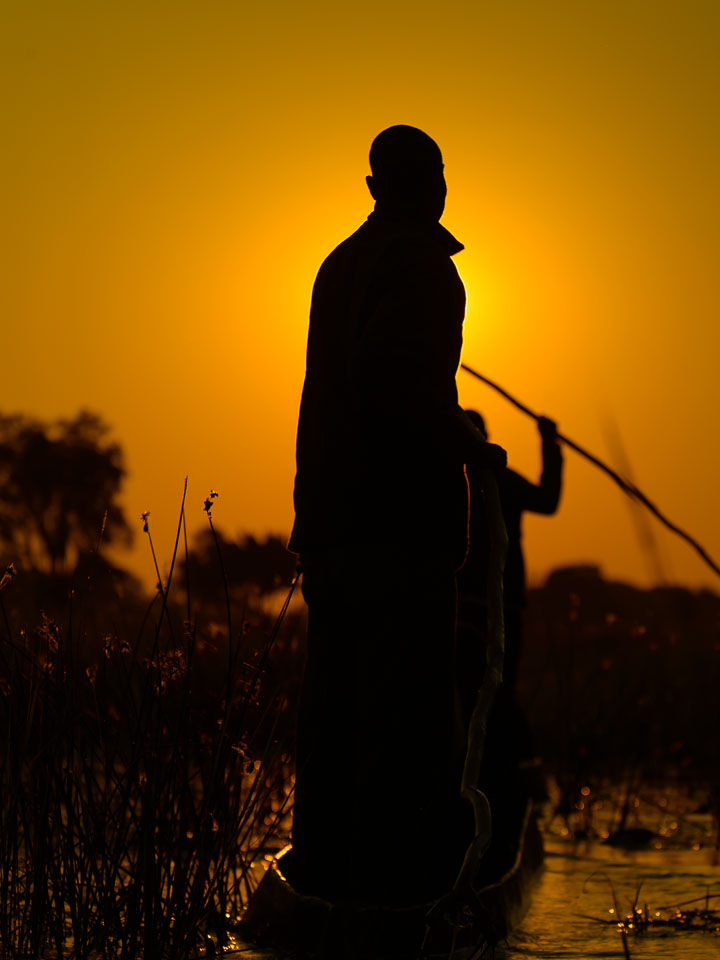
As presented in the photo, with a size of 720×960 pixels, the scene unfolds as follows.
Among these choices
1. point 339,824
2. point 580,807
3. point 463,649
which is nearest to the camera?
point 339,824

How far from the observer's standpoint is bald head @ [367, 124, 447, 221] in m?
4.20

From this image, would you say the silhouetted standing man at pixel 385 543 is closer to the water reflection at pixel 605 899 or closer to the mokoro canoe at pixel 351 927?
the mokoro canoe at pixel 351 927

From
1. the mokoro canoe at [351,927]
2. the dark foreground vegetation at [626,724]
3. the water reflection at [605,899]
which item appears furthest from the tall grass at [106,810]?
the dark foreground vegetation at [626,724]

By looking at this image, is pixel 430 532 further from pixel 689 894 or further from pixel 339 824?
pixel 689 894

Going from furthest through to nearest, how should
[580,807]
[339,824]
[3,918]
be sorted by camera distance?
1. [580,807]
2. [339,824]
3. [3,918]

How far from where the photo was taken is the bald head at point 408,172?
4.20 metres

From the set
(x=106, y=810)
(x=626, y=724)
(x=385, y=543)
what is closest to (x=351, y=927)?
(x=106, y=810)

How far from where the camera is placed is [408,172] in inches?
166

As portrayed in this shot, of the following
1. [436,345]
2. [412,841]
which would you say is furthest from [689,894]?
[436,345]

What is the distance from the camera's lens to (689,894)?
567 centimetres

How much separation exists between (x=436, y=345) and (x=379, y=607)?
2.44 feet

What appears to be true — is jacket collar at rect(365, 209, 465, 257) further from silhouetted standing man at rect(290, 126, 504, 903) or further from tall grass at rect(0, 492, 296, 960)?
tall grass at rect(0, 492, 296, 960)

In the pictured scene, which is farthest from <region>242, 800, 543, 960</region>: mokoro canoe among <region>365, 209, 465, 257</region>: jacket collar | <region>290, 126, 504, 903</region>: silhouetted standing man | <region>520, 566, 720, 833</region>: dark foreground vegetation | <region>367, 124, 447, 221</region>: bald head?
<region>520, 566, 720, 833</region>: dark foreground vegetation

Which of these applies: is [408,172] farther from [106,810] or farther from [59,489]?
[59,489]
